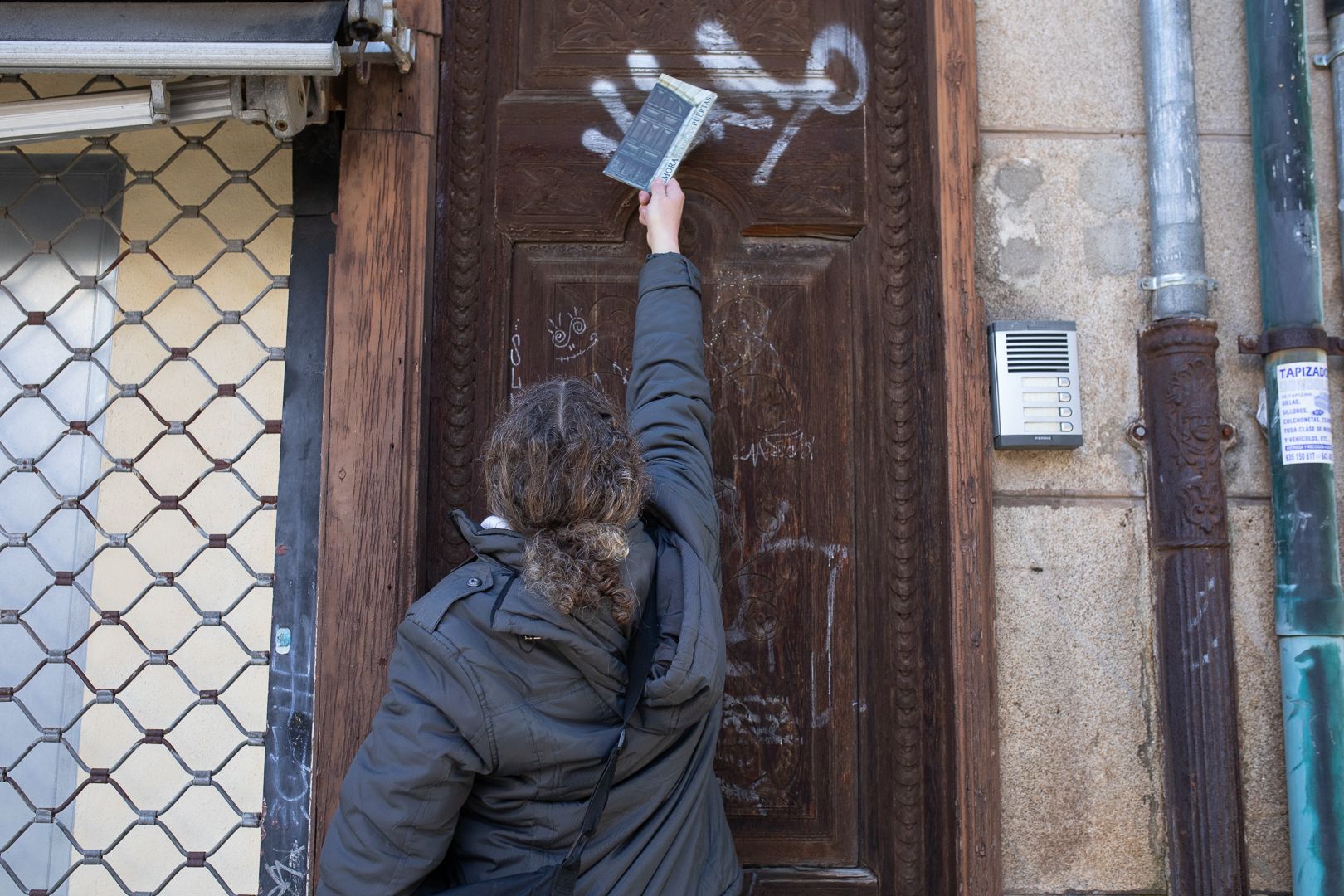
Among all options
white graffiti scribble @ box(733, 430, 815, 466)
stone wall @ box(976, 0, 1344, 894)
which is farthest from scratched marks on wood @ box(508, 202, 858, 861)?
stone wall @ box(976, 0, 1344, 894)

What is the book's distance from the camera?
8.26 feet

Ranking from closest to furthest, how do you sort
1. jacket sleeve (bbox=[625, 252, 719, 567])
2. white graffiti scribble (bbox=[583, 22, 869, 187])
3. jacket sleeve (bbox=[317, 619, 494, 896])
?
jacket sleeve (bbox=[317, 619, 494, 896]) < jacket sleeve (bbox=[625, 252, 719, 567]) < white graffiti scribble (bbox=[583, 22, 869, 187])

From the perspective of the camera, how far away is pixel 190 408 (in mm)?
2660

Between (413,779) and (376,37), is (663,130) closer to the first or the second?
(376,37)

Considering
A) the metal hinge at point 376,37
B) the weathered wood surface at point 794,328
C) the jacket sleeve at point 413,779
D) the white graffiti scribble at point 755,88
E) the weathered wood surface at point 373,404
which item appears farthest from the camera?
the white graffiti scribble at point 755,88

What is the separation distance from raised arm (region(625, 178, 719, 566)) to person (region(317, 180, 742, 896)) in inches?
5.8

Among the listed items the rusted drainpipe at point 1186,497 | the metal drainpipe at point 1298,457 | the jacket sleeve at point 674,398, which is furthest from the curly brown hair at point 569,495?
the metal drainpipe at point 1298,457

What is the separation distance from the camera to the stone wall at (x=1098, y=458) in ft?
8.11

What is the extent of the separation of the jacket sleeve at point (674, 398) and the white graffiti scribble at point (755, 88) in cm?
62

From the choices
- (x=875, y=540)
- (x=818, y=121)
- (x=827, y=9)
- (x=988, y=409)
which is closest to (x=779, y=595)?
(x=875, y=540)

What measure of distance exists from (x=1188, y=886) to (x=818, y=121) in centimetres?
208

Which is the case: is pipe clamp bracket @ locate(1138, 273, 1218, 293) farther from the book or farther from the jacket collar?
the jacket collar

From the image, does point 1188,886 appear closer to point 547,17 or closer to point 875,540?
point 875,540

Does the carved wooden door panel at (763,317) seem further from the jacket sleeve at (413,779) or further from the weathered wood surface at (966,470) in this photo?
the jacket sleeve at (413,779)
